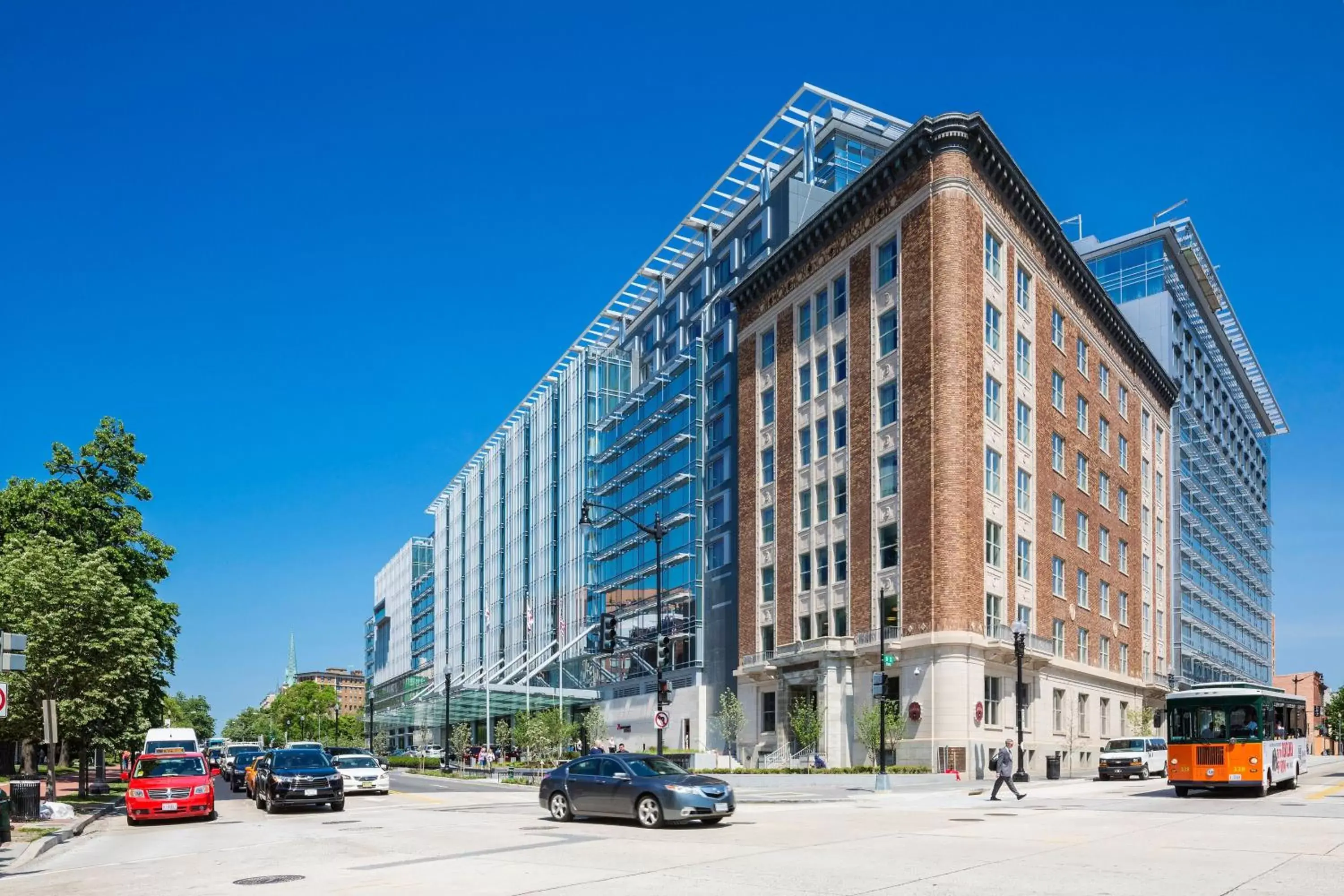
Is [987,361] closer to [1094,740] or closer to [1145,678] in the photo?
[1094,740]

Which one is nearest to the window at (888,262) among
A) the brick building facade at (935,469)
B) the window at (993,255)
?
the brick building facade at (935,469)

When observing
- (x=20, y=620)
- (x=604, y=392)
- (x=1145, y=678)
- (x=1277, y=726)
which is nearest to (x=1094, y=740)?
(x=1145, y=678)

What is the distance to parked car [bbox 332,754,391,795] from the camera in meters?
41.4

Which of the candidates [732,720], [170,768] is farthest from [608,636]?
[732,720]

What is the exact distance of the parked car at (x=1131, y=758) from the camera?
159 ft

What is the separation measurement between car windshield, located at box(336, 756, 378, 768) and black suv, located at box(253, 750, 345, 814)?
25.6 feet

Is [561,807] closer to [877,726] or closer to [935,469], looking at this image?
[877,726]

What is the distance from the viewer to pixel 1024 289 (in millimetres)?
60406

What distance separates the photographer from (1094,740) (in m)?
65.6

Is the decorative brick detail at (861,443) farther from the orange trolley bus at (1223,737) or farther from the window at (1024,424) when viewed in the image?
the orange trolley bus at (1223,737)

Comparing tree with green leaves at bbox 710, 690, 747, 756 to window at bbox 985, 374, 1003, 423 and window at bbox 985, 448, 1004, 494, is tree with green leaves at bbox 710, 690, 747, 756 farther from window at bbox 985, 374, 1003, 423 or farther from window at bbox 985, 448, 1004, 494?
window at bbox 985, 374, 1003, 423

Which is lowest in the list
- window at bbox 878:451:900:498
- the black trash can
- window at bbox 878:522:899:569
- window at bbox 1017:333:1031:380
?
the black trash can

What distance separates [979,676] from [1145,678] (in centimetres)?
2887

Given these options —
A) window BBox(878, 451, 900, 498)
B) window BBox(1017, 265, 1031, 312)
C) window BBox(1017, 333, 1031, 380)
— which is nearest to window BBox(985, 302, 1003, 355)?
window BBox(1017, 333, 1031, 380)
